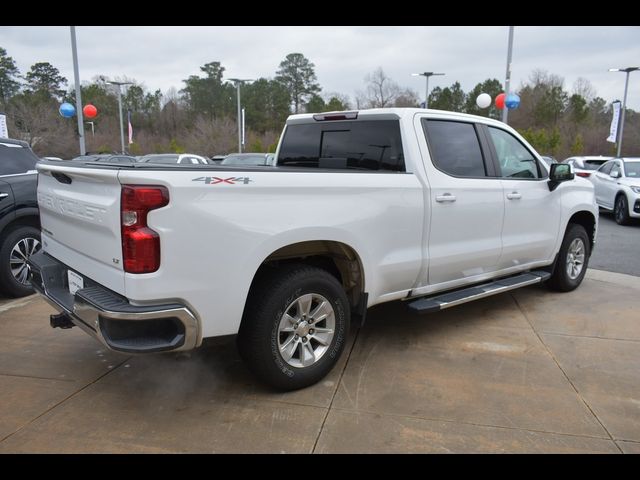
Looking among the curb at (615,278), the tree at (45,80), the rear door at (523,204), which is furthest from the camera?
the tree at (45,80)

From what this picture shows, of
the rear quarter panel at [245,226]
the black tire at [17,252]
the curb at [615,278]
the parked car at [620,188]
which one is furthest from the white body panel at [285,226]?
the parked car at [620,188]

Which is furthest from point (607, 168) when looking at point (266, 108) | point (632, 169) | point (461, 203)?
point (266, 108)

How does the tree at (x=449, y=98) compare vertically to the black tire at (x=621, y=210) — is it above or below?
above

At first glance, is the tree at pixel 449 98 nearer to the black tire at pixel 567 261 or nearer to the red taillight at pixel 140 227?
the black tire at pixel 567 261

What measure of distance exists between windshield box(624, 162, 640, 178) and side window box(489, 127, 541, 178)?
8.38 meters

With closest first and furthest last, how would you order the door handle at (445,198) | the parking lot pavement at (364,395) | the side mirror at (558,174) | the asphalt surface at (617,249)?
the parking lot pavement at (364,395), the door handle at (445,198), the side mirror at (558,174), the asphalt surface at (617,249)

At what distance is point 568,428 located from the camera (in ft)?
9.80

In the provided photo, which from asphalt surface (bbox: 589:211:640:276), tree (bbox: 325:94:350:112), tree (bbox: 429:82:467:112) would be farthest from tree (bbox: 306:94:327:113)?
asphalt surface (bbox: 589:211:640:276)

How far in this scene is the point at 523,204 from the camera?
4789mm

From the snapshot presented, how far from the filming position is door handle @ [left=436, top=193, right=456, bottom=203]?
3.92 m

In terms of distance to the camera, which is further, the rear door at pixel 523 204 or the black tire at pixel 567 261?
the black tire at pixel 567 261

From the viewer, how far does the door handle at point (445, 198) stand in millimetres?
3920

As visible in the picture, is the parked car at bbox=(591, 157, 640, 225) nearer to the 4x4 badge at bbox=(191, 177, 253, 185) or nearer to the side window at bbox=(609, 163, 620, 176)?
the side window at bbox=(609, 163, 620, 176)

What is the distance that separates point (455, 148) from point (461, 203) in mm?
523
